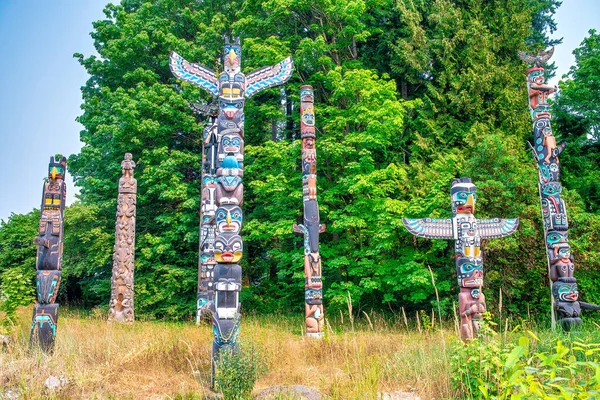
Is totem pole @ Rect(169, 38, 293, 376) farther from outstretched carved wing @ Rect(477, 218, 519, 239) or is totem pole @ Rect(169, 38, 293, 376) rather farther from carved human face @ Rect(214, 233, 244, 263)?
outstretched carved wing @ Rect(477, 218, 519, 239)

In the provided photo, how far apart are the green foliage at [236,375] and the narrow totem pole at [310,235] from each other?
158 inches

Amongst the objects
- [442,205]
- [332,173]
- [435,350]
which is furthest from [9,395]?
[332,173]

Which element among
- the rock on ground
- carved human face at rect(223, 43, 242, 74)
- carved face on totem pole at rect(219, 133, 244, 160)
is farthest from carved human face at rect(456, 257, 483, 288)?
carved human face at rect(223, 43, 242, 74)

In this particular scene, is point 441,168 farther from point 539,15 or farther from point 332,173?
point 539,15

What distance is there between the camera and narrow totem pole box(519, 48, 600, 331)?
8.44m

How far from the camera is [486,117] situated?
42.4ft

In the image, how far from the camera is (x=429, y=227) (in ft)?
23.4

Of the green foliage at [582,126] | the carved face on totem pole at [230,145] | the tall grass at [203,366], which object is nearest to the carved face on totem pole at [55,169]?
the tall grass at [203,366]

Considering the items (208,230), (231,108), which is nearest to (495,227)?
(231,108)

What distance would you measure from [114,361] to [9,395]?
139 centimetres

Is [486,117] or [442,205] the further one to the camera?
[486,117]

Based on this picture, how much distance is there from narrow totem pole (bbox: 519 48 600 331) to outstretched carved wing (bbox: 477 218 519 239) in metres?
2.07

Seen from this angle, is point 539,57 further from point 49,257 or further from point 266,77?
point 49,257

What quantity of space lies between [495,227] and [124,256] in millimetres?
9191
